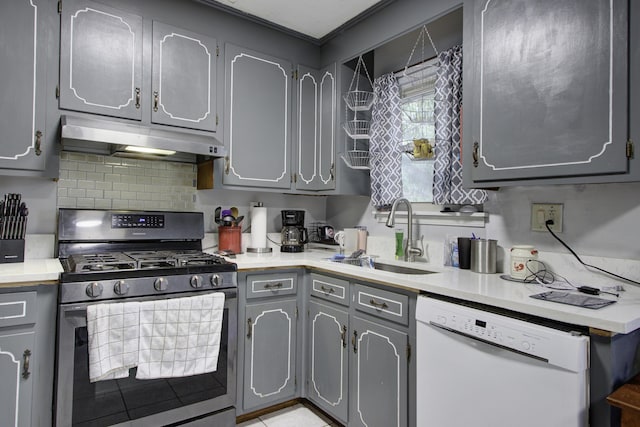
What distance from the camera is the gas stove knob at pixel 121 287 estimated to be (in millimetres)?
1692

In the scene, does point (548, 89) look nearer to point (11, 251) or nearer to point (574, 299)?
point (574, 299)

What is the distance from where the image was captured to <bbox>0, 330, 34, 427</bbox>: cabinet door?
60.3 inches

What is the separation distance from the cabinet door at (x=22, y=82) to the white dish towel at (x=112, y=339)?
81 cm

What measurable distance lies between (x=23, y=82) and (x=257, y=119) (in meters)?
1.22

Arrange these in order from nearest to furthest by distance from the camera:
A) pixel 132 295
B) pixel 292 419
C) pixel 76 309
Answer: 1. pixel 76 309
2. pixel 132 295
3. pixel 292 419

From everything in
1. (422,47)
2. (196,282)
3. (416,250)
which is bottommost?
(196,282)

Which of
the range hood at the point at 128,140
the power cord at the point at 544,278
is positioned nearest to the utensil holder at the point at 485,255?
the power cord at the point at 544,278

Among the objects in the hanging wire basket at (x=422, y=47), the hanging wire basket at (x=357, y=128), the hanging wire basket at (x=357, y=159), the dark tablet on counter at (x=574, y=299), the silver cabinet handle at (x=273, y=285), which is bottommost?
the silver cabinet handle at (x=273, y=285)

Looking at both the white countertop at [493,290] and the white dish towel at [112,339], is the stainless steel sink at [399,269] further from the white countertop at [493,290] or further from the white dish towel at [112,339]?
the white dish towel at [112,339]

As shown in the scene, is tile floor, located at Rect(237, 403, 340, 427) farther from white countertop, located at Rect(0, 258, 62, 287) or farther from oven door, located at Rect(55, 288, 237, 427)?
white countertop, located at Rect(0, 258, 62, 287)

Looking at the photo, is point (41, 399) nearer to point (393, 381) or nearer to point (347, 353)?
point (347, 353)

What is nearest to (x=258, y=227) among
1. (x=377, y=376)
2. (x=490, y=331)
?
(x=377, y=376)

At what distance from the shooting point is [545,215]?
1.78 metres

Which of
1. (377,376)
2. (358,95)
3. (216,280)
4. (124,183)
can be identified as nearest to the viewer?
(377,376)
